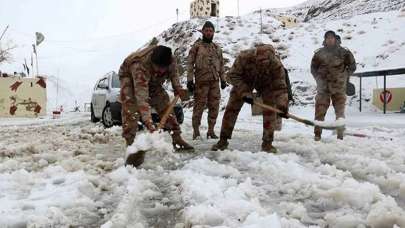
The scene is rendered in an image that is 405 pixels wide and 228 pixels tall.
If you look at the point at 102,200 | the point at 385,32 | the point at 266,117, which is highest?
the point at 385,32

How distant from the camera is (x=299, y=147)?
6.58 meters

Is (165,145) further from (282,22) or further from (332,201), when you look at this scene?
(282,22)

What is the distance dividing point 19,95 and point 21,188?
2027 cm

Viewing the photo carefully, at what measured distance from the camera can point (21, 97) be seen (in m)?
23.6

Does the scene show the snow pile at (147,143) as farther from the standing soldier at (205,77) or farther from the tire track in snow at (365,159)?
the standing soldier at (205,77)

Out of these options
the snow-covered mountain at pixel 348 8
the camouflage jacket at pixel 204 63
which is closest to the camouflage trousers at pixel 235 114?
the camouflage jacket at pixel 204 63

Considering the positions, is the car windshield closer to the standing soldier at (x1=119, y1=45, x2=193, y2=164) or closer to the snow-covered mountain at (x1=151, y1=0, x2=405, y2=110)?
the standing soldier at (x1=119, y1=45, x2=193, y2=164)

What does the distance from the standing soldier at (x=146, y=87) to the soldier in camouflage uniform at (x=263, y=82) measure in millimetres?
680

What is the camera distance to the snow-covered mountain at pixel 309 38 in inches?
1030

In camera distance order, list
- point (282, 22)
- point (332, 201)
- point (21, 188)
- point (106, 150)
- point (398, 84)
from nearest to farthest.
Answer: point (332, 201) < point (21, 188) < point (106, 150) < point (398, 84) < point (282, 22)

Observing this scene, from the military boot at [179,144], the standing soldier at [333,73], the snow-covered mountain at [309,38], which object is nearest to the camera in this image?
the military boot at [179,144]

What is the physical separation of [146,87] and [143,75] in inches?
5.9

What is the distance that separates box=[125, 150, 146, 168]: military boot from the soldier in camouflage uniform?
4.57ft

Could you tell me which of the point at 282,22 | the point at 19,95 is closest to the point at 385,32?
the point at 282,22
